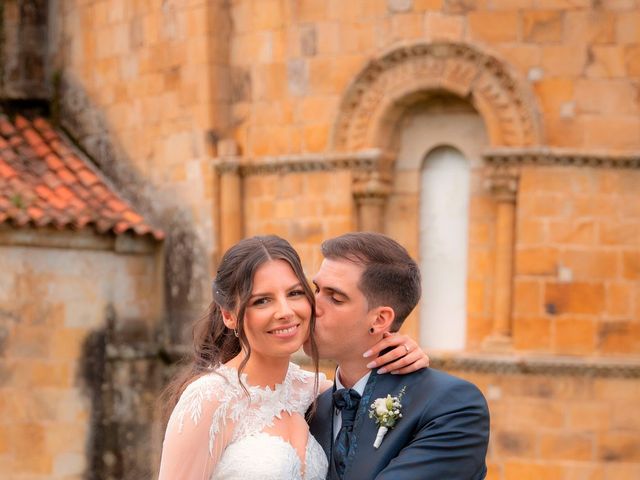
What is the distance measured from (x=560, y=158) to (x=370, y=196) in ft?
6.05

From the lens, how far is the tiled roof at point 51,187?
1189 cm

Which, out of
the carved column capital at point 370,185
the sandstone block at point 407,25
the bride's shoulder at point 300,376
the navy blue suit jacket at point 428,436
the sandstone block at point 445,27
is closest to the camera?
the navy blue suit jacket at point 428,436

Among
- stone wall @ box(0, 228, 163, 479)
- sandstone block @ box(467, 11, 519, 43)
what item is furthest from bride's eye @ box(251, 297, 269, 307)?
stone wall @ box(0, 228, 163, 479)

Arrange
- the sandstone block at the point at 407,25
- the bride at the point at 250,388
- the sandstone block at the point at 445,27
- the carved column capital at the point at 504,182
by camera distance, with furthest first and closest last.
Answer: the sandstone block at the point at 407,25 → the sandstone block at the point at 445,27 → the carved column capital at the point at 504,182 → the bride at the point at 250,388

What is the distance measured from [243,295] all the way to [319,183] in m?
6.98

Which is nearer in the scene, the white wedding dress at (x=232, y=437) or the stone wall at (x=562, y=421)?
the white wedding dress at (x=232, y=437)

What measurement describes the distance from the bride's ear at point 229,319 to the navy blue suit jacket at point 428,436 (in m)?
0.60

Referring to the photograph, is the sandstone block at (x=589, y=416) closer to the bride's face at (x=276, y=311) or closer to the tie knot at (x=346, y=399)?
the tie knot at (x=346, y=399)

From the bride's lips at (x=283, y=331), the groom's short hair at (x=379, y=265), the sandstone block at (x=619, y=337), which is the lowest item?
the sandstone block at (x=619, y=337)

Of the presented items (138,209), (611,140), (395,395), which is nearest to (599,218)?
(611,140)

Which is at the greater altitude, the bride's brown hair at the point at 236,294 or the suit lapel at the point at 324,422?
the bride's brown hair at the point at 236,294

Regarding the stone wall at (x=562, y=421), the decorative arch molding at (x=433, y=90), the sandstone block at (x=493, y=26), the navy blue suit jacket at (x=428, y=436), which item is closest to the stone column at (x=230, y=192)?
the decorative arch molding at (x=433, y=90)

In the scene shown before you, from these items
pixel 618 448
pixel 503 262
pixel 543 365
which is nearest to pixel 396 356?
pixel 543 365

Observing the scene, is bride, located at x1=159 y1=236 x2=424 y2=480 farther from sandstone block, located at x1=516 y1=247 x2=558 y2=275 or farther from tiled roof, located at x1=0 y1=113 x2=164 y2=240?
tiled roof, located at x1=0 y1=113 x2=164 y2=240
